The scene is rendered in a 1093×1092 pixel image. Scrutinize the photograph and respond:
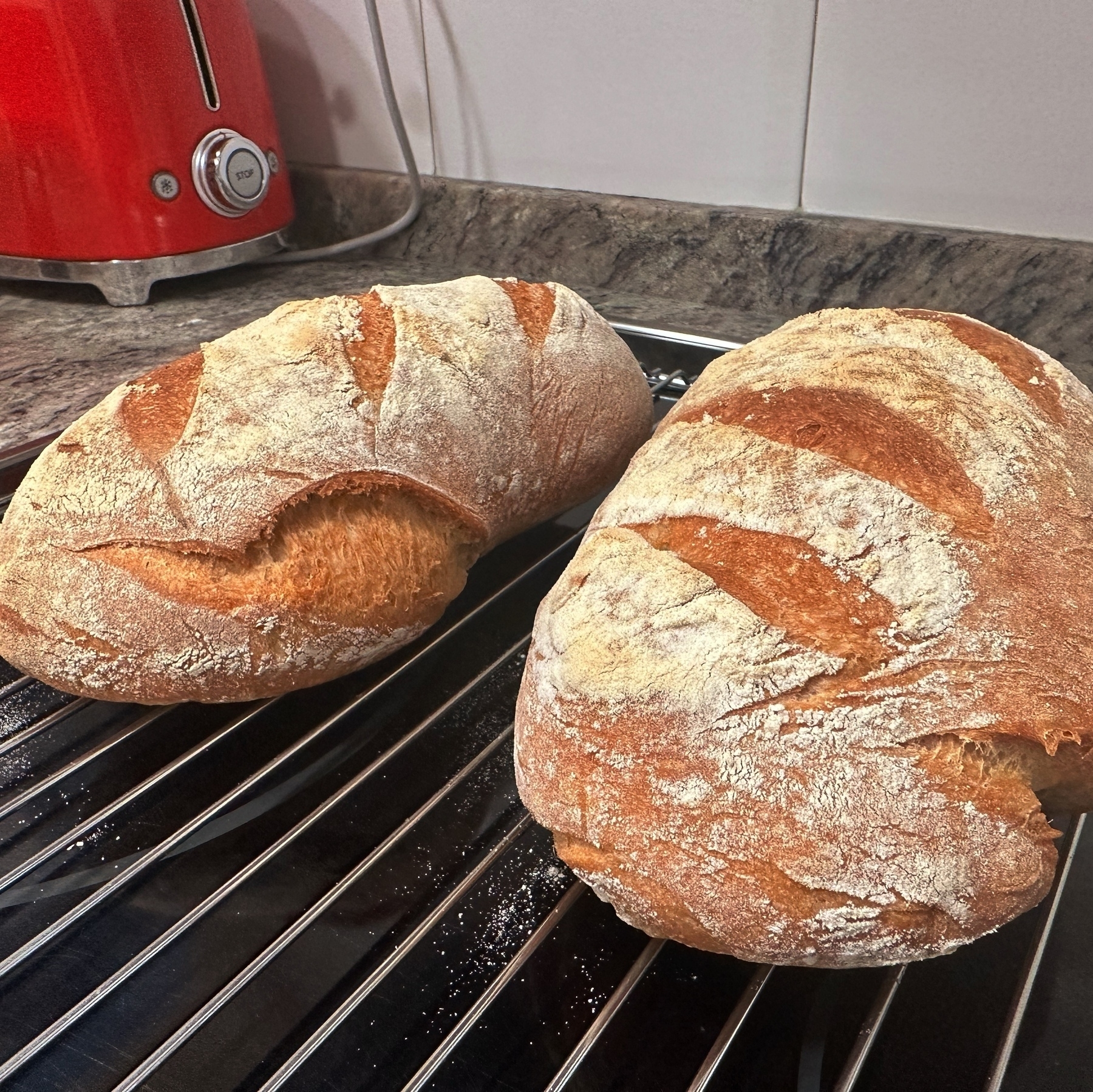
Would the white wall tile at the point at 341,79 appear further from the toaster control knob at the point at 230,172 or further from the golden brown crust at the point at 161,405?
the golden brown crust at the point at 161,405

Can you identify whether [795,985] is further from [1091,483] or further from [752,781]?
[1091,483]

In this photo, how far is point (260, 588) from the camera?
736mm

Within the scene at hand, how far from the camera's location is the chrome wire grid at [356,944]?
52 cm

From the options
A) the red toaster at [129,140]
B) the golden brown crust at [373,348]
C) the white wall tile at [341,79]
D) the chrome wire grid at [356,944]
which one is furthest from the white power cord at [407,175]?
the chrome wire grid at [356,944]

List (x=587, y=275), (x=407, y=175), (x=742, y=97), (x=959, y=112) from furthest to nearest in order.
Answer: (x=407, y=175) < (x=587, y=275) < (x=742, y=97) < (x=959, y=112)

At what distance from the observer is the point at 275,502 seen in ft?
2.41

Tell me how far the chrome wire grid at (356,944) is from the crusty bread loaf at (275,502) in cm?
7

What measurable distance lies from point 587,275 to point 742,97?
1.21ft

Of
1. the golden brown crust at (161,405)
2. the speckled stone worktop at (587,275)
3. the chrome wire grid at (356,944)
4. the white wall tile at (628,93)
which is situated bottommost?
the chrome wire grid at (356,944)

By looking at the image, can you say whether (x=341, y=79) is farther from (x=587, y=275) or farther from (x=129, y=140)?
(x=587, y=275)

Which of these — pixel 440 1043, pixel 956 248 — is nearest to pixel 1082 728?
pixel 440 1043

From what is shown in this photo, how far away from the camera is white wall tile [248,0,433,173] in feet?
4.91

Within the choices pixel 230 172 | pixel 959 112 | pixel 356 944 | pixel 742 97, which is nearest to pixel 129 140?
pixel 230 172

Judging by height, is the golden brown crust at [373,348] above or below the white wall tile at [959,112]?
below
